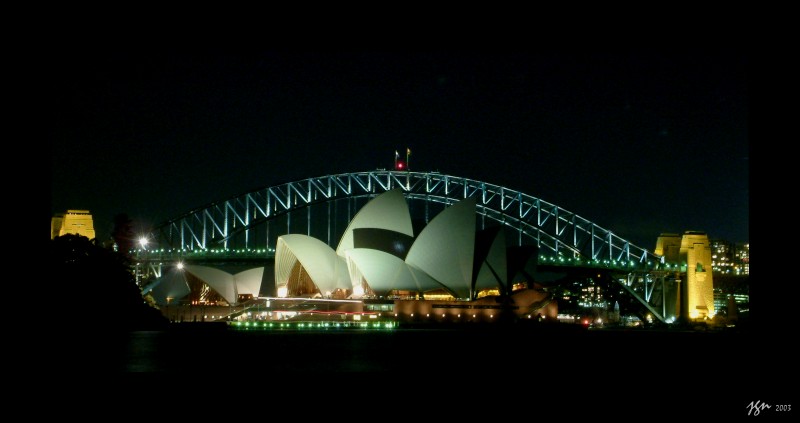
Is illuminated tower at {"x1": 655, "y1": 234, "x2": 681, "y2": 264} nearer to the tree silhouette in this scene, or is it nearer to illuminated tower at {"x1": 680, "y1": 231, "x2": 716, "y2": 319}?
illuminated tower at {"x1": 680, "y1": 231, "x2": 716, "y2": 319}

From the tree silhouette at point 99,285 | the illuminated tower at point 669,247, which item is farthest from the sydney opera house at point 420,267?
the illuminated tower at point 669,247

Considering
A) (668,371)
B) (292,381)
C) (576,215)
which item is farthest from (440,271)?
(292,381)

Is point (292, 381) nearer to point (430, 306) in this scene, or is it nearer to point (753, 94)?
point (753, 94)

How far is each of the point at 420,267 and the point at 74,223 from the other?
38.5m

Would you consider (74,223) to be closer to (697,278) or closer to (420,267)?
(420,267)

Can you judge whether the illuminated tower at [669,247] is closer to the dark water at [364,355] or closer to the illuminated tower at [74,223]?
the dark water at [364,355]

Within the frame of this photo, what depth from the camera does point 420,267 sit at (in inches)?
2963

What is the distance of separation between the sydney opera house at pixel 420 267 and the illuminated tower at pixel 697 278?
21273 millimetres

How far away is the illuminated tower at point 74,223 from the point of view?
292ft

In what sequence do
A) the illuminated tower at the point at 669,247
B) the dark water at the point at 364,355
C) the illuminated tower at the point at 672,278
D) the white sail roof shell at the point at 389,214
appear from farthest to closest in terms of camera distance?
the illuminated tower at the point at 669,247 < the illuminated tower at the point at 672,278 < the white sail roof shell at the point at 389,214 < the dark water at the point at 364,355

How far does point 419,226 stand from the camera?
84.4m

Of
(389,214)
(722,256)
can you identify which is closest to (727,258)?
(722,256)

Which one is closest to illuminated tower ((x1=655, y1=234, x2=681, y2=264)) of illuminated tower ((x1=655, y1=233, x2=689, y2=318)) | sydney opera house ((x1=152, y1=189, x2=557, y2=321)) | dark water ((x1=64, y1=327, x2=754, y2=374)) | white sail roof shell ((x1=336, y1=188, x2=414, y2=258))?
illuminated tower ((x1=655, y1=233, x2=689, y2=318))

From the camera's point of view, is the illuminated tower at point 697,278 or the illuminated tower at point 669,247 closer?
the illuminated tower at point 697,278
